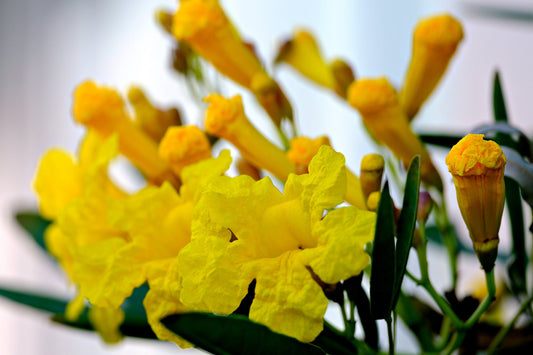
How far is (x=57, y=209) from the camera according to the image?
518 mm

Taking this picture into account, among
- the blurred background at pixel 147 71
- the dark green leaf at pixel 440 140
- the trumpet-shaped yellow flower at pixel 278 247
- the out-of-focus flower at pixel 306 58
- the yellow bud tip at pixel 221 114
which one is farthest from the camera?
the blurred background at pixel 147 71

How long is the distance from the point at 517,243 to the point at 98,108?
1.16 ft

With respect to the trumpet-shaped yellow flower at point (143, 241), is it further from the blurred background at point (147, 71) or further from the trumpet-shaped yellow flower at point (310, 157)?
the blurred background at point (147, 71)

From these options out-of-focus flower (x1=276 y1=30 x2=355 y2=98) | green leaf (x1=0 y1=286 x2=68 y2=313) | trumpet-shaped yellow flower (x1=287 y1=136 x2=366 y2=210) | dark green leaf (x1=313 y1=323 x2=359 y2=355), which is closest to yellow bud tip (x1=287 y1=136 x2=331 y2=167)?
trumpet-shaped yellow flower (x1=287 y1=136 x2=366 y2=210)

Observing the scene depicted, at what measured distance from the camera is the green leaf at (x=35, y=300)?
585 millimetres

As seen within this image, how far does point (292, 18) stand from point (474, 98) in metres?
0.54

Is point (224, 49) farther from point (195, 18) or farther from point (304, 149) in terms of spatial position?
point (304, 149)

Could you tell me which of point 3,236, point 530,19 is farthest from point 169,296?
point 3,236

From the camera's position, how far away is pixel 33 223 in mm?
743

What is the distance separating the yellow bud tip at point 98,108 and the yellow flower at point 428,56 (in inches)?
9.5

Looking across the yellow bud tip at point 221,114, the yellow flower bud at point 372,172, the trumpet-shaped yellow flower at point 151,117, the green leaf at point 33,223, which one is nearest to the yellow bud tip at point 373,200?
the yellow flower bud at point 372,172

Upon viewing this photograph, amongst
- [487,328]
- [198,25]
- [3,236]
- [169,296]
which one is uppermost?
Answer: [198,25]

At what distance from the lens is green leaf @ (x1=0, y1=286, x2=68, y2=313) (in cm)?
59

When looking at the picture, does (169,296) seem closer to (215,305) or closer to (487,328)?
(215,305)
